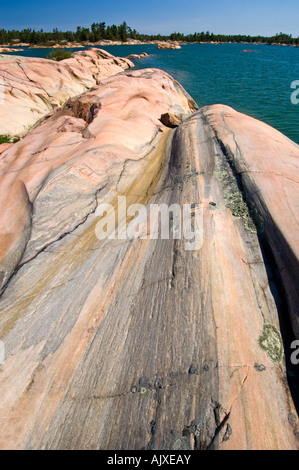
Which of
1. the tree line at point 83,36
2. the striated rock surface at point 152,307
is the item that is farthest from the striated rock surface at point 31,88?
the tree line at point 83,36

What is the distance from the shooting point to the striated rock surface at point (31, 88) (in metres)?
11.9

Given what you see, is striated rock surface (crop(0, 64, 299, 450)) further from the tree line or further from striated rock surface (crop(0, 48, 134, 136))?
the tree line

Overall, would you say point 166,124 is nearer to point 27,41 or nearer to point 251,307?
point 251,307

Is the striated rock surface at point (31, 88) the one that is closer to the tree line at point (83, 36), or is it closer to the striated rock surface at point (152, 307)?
the striated rock surface at point (152, 307)

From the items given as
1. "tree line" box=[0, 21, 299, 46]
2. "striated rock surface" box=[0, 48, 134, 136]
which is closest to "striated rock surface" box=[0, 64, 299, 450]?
"striated rock surface" box=[0, 48, 134, 136]

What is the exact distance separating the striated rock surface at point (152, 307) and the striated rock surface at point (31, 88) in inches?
301

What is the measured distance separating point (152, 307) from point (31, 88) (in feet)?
51.4

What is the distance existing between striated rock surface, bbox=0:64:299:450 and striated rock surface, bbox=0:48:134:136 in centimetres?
765

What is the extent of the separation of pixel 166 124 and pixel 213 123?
2339mm

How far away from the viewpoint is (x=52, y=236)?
15.1 feet

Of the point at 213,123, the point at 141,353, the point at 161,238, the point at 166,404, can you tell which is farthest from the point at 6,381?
the point at 213,123

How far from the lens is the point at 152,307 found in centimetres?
326

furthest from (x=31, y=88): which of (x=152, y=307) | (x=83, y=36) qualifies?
(x=83, y=36)

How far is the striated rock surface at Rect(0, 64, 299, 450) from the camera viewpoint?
244 cm
